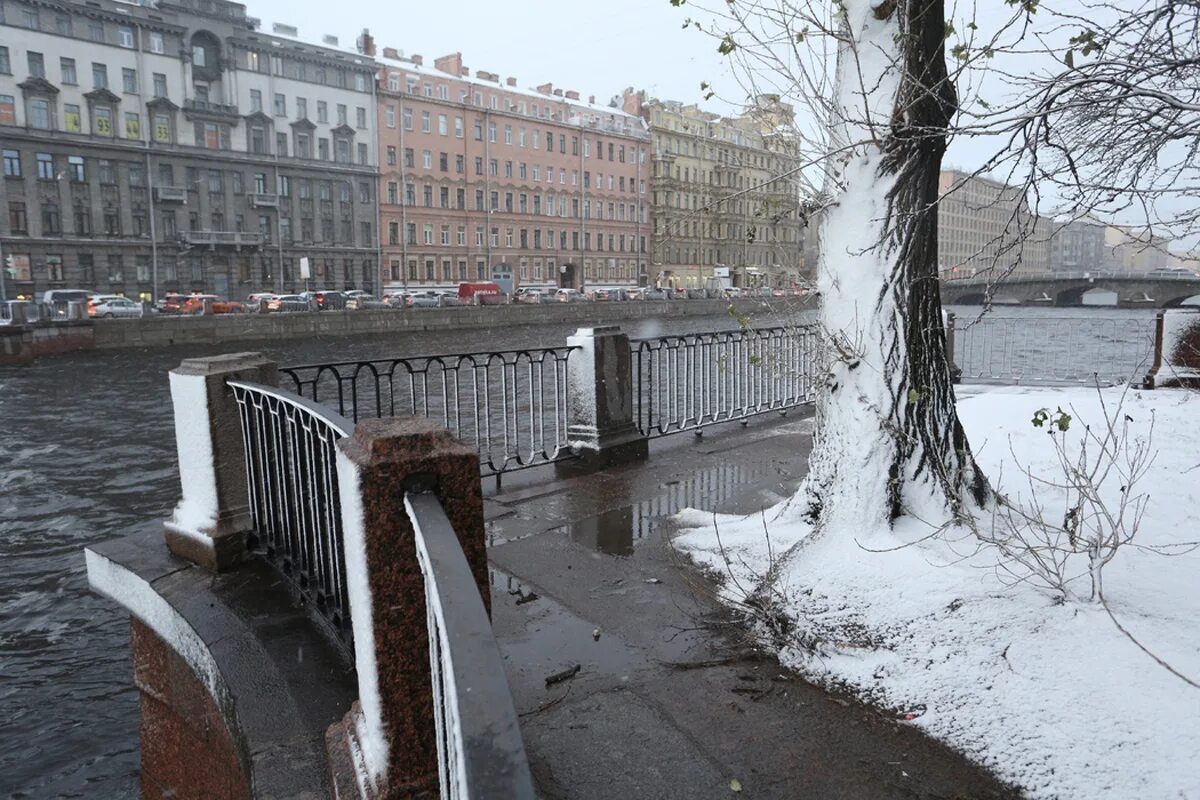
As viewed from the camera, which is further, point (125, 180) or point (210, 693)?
point (125, 180)

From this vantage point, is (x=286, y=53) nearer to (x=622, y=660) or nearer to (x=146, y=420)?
(x=146, y=420)

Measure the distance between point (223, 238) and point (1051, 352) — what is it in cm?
5804

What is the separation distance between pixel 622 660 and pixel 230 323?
40.0 metres

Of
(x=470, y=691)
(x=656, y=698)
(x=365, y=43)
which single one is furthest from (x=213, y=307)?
(x=470, y=691)

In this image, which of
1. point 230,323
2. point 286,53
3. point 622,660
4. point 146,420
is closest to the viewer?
point 622,660

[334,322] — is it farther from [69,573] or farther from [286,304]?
[69,573]

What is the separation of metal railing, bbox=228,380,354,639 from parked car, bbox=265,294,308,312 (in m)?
45.5

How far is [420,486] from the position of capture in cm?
227

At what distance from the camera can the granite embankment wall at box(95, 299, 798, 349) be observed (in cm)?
3662

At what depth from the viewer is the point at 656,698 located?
3320 millimetres

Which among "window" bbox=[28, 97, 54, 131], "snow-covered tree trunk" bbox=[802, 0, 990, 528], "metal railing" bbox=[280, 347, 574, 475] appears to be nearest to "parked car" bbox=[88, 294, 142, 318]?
"metal railing" bbox=[280, 347, 574, 475]

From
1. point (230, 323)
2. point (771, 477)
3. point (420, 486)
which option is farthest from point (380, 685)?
point (230, 323)

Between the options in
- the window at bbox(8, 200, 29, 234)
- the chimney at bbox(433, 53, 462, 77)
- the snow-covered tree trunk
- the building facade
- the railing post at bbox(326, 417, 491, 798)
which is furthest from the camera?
the chimney at bbox(433, 53, 462, 77)

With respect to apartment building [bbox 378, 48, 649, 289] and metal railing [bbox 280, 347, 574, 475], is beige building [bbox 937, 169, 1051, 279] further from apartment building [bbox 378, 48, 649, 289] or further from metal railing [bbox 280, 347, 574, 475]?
apartment building [bbox 378, 48, 649, 289]
